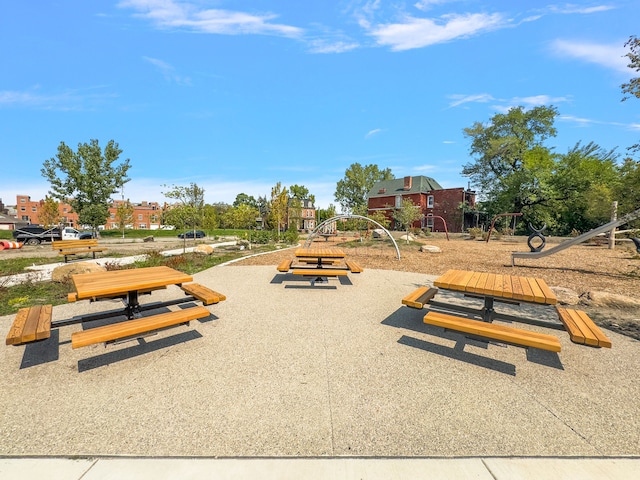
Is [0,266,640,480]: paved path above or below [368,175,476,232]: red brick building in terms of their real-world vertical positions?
below

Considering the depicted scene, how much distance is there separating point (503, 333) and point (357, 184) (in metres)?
71.5

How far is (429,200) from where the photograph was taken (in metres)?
45.8

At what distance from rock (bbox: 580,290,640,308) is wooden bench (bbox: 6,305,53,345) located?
935 centimetres

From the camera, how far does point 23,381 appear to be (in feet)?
10.5

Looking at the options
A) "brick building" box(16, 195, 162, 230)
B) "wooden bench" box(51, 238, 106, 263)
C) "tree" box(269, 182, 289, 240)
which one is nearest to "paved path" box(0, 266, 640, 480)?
"wooden bench" box(51, 238, 106, 263)

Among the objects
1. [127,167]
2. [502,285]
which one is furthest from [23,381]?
[127,167]

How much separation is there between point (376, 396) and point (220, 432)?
1549mm

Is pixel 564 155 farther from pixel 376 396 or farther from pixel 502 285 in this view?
pixel 376 396

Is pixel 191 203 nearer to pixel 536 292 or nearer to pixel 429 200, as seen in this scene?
pixel 536 292

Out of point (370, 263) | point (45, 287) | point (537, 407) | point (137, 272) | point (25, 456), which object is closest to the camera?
point (25, 456)
